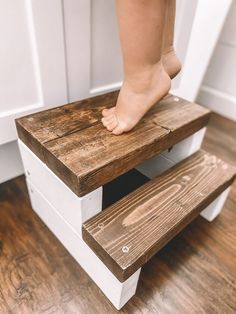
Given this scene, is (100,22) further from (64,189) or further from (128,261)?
(128,261)

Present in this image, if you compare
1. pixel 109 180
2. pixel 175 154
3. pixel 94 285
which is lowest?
pixel 94 285

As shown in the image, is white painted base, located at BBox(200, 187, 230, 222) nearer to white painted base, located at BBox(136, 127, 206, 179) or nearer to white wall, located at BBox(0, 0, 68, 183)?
white painted base, located at BBox(136, 127, 206, 179)

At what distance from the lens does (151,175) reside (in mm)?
885

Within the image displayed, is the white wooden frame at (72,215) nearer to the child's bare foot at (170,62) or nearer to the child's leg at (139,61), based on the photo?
the child's leg at (139,61)

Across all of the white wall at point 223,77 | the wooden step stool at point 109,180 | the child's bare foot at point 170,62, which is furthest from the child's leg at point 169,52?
the white wall at point 223,77

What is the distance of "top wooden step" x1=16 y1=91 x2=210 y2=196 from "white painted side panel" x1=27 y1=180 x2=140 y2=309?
17 centimetres

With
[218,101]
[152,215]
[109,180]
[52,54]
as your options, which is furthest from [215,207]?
[218,101]

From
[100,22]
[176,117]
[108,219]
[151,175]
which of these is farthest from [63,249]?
[100,22]

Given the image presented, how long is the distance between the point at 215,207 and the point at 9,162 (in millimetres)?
709

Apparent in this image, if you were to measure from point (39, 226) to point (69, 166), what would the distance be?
1.17ft

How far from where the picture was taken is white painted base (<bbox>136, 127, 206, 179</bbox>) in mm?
771

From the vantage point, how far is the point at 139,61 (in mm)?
534

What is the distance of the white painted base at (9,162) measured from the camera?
0.85 m

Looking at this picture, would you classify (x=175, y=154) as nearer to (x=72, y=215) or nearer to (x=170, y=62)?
(x=170, y=62)
